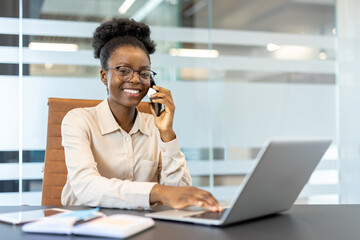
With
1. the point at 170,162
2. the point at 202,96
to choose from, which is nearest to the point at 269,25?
the point at 202,96

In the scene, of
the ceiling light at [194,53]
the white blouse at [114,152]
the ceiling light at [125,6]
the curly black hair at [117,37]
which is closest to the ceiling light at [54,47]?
the ceiling light at [125,6]

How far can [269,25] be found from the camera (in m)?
3.85

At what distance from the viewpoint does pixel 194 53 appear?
11.8 ft

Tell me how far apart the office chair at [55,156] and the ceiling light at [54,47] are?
138 centimetres

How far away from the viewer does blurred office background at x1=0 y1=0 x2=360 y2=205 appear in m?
3.23

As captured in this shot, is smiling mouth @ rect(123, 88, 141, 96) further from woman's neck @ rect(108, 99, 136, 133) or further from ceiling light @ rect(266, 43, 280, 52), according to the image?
ceiling light @ rect(266, 43, 280, 52)

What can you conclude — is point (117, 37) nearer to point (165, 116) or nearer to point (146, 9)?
point (165, 116)

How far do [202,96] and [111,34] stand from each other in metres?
1.75

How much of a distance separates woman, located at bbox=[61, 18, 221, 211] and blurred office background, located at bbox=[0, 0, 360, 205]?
1.44 meters

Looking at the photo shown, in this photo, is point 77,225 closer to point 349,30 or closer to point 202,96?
point 202,96

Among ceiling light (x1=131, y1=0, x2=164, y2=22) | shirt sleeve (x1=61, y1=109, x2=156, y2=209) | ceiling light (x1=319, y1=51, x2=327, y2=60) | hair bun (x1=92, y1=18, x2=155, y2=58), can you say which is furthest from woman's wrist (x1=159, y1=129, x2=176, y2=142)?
ceiling light (x1=319, y1=51, x2=327, y2=60)

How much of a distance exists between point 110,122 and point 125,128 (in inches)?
4.3

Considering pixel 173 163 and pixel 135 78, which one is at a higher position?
pixel 135 78

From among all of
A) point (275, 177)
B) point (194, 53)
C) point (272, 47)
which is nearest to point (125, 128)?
point (275, 177)
